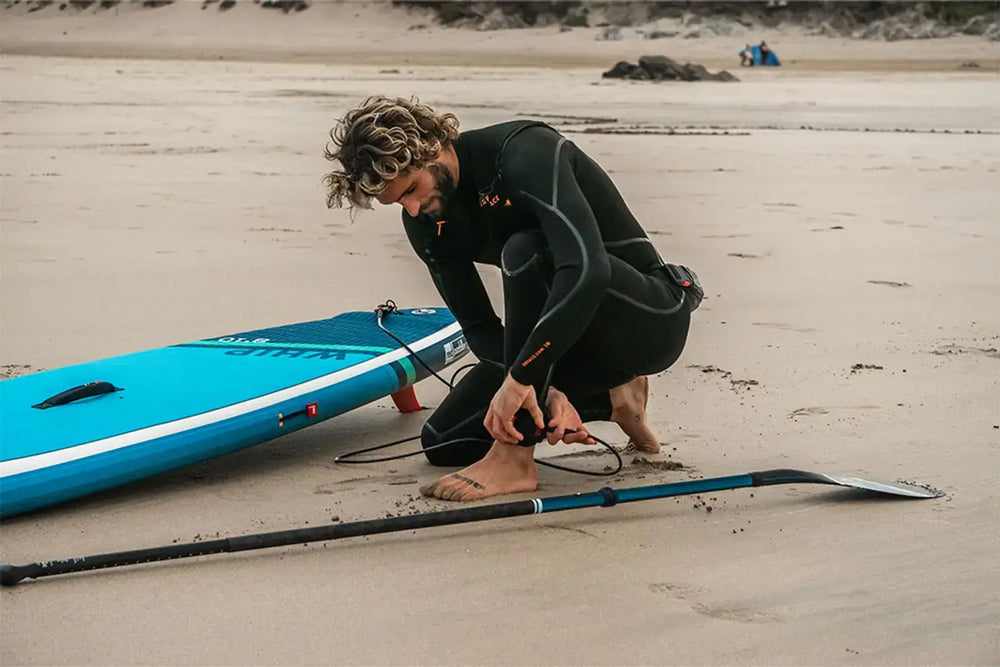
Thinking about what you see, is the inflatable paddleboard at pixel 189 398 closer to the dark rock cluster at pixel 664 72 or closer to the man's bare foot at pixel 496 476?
the man's bare foot at pixel 496 476

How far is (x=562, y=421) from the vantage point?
2951mm

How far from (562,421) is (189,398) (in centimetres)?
92

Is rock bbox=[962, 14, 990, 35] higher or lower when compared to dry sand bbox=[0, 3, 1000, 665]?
higher

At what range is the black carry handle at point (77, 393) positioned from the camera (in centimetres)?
309

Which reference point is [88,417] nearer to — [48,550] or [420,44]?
[48,550]

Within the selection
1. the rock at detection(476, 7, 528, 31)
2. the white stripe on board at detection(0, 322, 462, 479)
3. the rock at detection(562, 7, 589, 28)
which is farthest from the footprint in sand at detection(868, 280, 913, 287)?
the rock at detection(476, 7, 528, 31)

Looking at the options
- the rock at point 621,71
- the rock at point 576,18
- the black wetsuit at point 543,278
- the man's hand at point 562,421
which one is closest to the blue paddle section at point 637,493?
the man's hand at point 562,421

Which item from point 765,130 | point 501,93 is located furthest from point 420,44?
point 765,130

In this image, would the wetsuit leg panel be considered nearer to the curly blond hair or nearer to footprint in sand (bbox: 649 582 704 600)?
the curly blond hair

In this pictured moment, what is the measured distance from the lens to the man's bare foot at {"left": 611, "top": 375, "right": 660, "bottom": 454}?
10.5ft

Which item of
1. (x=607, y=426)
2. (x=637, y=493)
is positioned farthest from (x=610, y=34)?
(x=637, y=493)

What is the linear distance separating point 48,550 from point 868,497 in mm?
1827

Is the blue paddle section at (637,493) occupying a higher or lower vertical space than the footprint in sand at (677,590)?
higher

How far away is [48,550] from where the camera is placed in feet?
8.89
